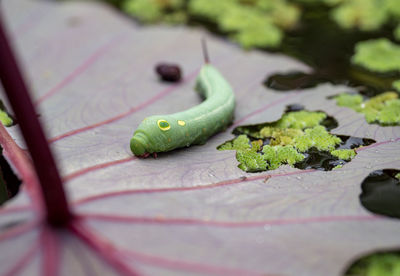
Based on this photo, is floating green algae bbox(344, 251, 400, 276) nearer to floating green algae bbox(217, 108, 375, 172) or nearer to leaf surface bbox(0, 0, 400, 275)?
leaf surface bbox(0, 0, 400, 275)

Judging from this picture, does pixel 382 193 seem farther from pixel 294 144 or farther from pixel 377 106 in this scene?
pixel 377 106

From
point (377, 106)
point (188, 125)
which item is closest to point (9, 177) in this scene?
point (188, 125)

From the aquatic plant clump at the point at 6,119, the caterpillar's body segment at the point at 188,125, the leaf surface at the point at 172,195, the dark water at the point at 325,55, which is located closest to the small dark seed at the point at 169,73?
the leaf surface at the point at 172,195

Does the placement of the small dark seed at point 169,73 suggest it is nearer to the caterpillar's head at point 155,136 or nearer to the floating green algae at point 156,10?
the caterpillar's head at point 155,136

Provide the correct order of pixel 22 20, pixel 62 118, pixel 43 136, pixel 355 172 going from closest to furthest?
pixel 43 136, pixel 355 172, pixel 62 118, pixel 22 20

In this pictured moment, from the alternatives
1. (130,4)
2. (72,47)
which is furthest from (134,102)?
(130,4)

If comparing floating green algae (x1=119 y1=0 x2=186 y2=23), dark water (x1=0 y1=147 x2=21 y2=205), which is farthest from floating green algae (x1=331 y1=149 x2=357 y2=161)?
floating green algae (x1=119 y1=0 x2=186 y2=23)

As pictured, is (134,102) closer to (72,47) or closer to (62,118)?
(62,118)
